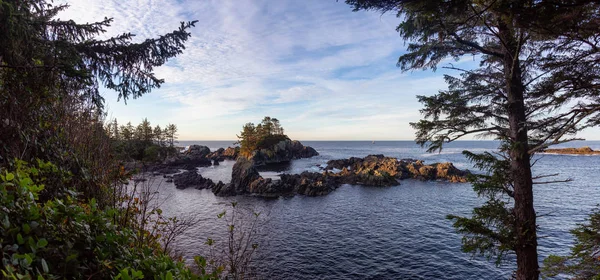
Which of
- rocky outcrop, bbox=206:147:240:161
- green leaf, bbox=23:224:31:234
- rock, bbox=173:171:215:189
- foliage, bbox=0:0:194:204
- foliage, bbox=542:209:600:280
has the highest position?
foliage, bbox=0:0:194:204

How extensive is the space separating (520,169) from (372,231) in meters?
13.6

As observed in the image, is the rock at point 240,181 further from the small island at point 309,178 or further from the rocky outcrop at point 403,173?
the rocky outcrop at point 403,173

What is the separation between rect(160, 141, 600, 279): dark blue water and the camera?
1491cm

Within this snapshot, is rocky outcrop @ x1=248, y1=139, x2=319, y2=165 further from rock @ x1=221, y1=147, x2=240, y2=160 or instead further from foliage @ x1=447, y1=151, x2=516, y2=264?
foliage @ x1=447, y1=151, x2=516, y2=264

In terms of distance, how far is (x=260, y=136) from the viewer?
281ft

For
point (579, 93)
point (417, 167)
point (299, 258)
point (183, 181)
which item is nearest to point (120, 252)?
point (579, 93)

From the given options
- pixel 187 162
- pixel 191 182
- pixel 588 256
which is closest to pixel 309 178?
pixel 191 182

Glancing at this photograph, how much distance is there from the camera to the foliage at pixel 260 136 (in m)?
77.8

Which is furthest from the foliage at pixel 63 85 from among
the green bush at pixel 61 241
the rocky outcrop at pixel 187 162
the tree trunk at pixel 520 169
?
the rocky outcrop at pixel 187 162

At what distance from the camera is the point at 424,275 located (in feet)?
46.6

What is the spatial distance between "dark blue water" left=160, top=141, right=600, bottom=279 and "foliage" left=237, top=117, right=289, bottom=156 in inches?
1665


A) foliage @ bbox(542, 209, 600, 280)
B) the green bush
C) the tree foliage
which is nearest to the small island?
foliage @ bbox(542, 209, 600, 280)

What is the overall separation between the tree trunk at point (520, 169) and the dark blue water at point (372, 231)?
22.1 inches

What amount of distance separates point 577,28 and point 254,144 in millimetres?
75718
